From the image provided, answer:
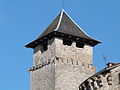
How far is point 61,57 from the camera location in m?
29.5

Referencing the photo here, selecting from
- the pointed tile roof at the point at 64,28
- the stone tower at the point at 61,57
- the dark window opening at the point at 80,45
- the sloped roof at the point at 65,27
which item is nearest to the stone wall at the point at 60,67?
the stone tower at the point at 61,57

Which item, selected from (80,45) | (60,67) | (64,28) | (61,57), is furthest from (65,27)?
(60,67)

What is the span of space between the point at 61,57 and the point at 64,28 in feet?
8.00

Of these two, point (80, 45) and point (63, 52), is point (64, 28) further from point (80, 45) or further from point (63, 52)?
point (63, 52)

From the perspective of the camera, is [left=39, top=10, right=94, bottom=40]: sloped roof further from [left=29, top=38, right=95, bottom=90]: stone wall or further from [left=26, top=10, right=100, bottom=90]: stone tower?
[left=29, top=38, right=95, bottom=90]: stone wall

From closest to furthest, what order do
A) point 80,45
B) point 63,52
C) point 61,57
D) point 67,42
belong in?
point 61,57
point 63,52
point 67,42
point 80,45

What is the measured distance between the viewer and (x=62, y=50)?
29.8m

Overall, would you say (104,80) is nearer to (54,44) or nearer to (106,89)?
(106,89)

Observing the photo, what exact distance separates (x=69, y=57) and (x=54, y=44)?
146 cm

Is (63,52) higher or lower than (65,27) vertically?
lower

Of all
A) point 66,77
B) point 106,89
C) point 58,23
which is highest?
point 58,23

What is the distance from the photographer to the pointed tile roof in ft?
99.7

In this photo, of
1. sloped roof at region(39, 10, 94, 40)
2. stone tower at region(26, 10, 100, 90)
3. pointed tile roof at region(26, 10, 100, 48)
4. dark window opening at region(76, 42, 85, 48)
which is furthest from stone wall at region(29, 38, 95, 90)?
sloped roof at region(39, 10, 94, 40)

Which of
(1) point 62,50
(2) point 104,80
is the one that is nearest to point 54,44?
(1) point 62,50
